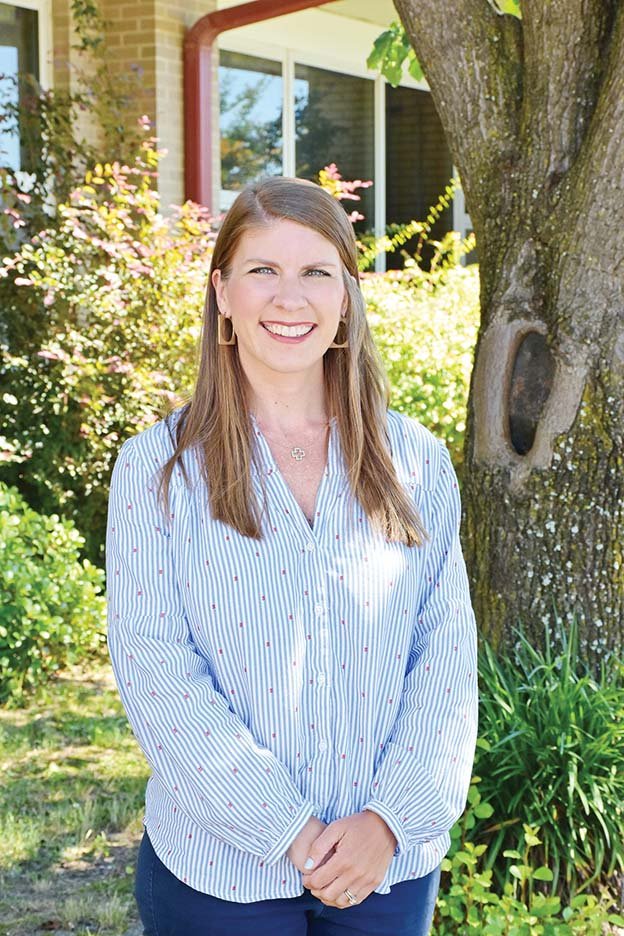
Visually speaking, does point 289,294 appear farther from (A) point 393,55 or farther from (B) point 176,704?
(A) point 393,55

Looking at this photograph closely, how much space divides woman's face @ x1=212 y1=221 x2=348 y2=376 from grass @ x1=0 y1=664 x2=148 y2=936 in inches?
87.9

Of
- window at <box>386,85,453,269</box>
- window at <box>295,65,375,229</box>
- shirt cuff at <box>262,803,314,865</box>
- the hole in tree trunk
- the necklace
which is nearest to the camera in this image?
shirt cuff at <box>262,803,314,865</box>

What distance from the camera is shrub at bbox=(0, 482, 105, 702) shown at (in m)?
5.96

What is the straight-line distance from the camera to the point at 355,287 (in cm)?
245

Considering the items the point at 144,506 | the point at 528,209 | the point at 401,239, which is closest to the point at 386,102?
the point at 401,239

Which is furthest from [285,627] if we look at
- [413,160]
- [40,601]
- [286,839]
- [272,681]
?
[413,160]

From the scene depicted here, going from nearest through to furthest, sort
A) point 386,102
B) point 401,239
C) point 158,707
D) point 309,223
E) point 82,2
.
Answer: point 158,707 → point 309,223 → point 82,2 → point 401,239 → point 386,102

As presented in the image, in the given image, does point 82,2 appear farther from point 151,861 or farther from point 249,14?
point 151,861

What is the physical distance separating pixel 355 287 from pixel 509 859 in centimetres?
185

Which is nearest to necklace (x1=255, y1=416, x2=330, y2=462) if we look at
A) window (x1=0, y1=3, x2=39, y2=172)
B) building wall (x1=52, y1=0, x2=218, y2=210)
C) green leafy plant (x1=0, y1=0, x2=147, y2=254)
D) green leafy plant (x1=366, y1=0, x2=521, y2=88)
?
green leafy plant (x1=366, y1=0, x2=521, y2=88)

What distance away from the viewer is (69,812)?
4691mm

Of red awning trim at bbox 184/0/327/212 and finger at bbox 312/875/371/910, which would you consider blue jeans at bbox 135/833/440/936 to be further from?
red awning trim at bbox 184/0/327/212

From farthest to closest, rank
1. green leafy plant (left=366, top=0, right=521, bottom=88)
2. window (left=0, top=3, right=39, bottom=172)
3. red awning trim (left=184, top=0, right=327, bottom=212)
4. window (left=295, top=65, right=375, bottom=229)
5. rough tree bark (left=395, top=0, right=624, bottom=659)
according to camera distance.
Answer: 1. window (left=295, top=65, right=375, bottom=229)
2. red awning trim (left=184, top=0, right=327, bottom=212)
3. window (left=0, top=3, right=39, bottom=172)
4. green leafy plant (left=366, top=0, right=521, bottom=88)
5. rough tree bark (left=395, top=0, right=624, bottom=659)

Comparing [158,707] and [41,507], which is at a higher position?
[158,707]
